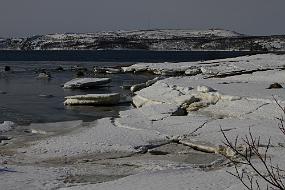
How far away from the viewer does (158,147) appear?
14039mm

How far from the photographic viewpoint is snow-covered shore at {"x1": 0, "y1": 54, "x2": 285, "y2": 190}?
10.2m

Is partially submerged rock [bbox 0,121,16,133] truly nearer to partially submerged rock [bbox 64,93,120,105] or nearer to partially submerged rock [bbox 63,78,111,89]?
partially submerged rock [bbox 64,93,120,105]


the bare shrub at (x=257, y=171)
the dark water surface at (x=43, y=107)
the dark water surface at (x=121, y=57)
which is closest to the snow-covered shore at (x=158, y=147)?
the bare shrub at (x=257, y=171)

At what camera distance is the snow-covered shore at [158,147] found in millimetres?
10211

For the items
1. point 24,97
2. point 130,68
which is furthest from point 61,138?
point 130,68

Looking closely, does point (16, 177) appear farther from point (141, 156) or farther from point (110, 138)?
point (110, 138)

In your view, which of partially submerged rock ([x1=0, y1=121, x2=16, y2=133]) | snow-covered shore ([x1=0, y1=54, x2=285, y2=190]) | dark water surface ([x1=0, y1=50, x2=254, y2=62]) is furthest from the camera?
dark water surface ([x1=0, y1=50, x2=254, y2=62])

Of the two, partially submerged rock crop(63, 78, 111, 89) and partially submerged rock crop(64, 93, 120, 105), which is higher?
partially submerged rock crop(64, 93, 120, 105)

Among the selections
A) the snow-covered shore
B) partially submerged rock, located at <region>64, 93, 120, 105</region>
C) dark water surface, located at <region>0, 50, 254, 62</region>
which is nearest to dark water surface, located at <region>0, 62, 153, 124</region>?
partially submerged rock, located at <region>64, 93, 120, 105</region>

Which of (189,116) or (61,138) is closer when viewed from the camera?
(61,138)

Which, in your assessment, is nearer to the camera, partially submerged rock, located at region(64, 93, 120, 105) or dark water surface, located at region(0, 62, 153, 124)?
dark water surface, located at region(0, 62, 153, 124)

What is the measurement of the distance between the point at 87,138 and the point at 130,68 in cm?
3743

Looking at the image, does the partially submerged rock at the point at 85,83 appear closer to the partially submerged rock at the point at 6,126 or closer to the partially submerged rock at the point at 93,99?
the partially submerged rock at the point at 93,99

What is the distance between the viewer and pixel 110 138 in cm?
1514
